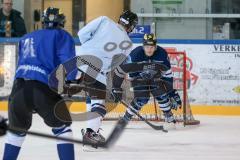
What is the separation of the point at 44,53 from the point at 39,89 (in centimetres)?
21

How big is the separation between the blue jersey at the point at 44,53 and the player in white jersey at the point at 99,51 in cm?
152

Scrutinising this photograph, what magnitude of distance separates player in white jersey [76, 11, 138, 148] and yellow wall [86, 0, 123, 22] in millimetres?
4757

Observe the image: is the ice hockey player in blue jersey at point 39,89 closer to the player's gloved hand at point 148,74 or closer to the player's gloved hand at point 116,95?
the player's gloved hand at point 116,95

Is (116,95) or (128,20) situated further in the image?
(116,95)

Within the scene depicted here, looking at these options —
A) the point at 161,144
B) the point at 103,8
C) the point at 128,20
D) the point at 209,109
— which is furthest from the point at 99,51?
the point at 103,8

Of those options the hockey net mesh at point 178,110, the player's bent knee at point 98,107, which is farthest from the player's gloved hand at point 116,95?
the player's bent knee at point 98,107

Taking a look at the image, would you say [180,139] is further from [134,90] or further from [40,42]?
[40,42]

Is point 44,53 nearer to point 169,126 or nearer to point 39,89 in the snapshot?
point 39,89

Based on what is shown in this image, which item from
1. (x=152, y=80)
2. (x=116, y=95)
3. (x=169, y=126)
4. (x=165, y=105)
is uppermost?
(x=152, y=80)

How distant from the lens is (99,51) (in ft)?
18.8

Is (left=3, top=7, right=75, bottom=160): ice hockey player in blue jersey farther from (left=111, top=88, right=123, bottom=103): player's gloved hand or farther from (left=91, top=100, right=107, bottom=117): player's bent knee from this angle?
(left=111, top=88, right=123, bottom=103): player's gloved hand

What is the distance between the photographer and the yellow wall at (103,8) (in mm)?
10664

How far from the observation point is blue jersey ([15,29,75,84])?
13.1 ft

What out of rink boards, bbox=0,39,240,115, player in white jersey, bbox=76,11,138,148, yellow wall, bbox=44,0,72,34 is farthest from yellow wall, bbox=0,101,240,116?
yellow wall, bbox=44,0,72,34
